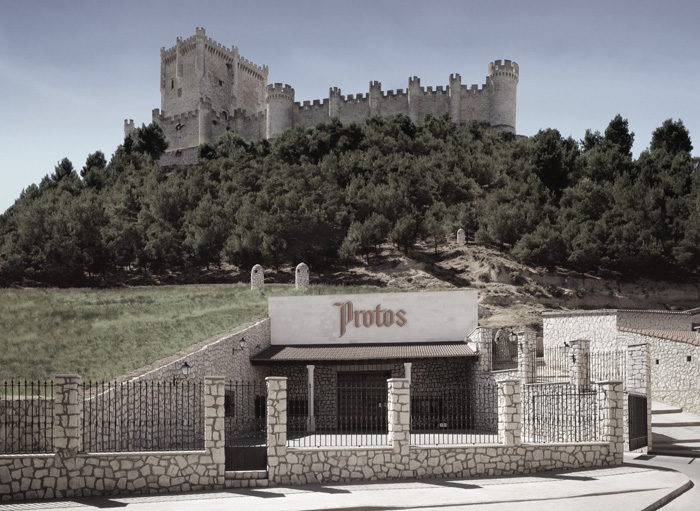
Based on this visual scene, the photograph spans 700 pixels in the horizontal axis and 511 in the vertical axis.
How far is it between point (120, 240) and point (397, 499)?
38.2 m

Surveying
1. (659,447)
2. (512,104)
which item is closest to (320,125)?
(512,104)

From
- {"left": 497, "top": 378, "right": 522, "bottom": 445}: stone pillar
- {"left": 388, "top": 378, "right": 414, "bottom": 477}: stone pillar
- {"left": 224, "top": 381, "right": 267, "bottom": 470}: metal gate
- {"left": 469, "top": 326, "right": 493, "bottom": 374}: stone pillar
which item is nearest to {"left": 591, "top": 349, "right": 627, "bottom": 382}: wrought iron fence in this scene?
{"left": 469, "top": 326, "right": 493, "bottom": 374}: stone pillar

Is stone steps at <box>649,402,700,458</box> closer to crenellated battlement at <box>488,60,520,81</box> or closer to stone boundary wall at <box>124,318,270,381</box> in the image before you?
stone boundary wall at <box>124,318,270,381</box>

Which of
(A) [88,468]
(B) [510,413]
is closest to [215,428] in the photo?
(A) [88,468]

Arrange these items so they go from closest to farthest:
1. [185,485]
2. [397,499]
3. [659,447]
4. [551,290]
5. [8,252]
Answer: [397,499] < [185,485] < [659,447] < [551,290] < [8,252]

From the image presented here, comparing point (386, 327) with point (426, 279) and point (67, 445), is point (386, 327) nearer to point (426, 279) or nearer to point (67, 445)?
point (67, 445)

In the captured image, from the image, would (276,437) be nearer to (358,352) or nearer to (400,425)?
(400,425)

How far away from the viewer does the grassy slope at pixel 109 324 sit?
1827 centimetres

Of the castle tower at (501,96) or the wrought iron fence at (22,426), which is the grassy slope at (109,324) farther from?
the castle tower at (501,96)

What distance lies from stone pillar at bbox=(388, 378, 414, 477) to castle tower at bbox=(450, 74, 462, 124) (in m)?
55.9

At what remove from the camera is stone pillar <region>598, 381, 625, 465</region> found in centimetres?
1399

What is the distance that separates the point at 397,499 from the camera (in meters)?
11.4

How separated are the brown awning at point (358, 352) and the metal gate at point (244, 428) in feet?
4.22

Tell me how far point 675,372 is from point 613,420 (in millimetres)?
7982
